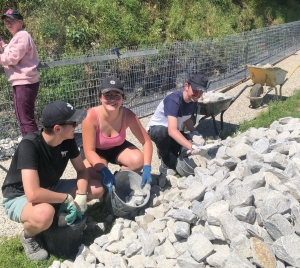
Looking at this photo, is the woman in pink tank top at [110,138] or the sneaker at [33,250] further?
the woman in pink tank top at [110,138]

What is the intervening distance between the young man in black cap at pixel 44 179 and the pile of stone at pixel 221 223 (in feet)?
1.26

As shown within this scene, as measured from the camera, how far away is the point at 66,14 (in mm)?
8820

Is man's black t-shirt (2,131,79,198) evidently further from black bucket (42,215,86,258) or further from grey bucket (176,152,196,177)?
grey bucket (176,152,196,177)

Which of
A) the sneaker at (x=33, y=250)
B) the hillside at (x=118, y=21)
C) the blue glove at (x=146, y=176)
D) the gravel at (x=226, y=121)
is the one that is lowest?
the gravel at (x=226, y=121)

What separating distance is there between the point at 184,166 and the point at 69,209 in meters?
1.70

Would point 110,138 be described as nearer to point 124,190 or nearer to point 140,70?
point 124,190

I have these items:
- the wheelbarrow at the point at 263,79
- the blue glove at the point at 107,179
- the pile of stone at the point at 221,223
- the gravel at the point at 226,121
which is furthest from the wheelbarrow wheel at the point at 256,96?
the blue glove at the point at 107,179

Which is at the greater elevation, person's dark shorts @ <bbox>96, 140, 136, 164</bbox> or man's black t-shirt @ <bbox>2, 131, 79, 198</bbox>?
man's black t-shirt @ <bbox>2, 131, 79, 198</bbox>

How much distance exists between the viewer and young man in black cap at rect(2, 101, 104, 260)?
314cm

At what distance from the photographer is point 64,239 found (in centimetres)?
343

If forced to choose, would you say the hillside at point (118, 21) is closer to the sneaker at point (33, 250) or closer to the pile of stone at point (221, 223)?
the pile of stone at point (221, 223)

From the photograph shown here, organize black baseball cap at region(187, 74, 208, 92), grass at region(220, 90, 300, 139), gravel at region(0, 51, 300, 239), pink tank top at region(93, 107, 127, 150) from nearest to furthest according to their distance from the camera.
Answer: gravel at region(0, 51, 300, 239) < pink tank top at region(93, 107, 127, 150) < black baseball cap at region(187, 74, 208, 92) < grass at region(220, 90, 300, 139)

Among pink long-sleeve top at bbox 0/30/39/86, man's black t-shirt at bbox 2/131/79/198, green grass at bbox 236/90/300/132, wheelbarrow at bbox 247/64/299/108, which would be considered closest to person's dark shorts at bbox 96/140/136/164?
man's black t-shirt at bbox 2/131/79/198

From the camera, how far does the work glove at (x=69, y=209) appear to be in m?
3.32
